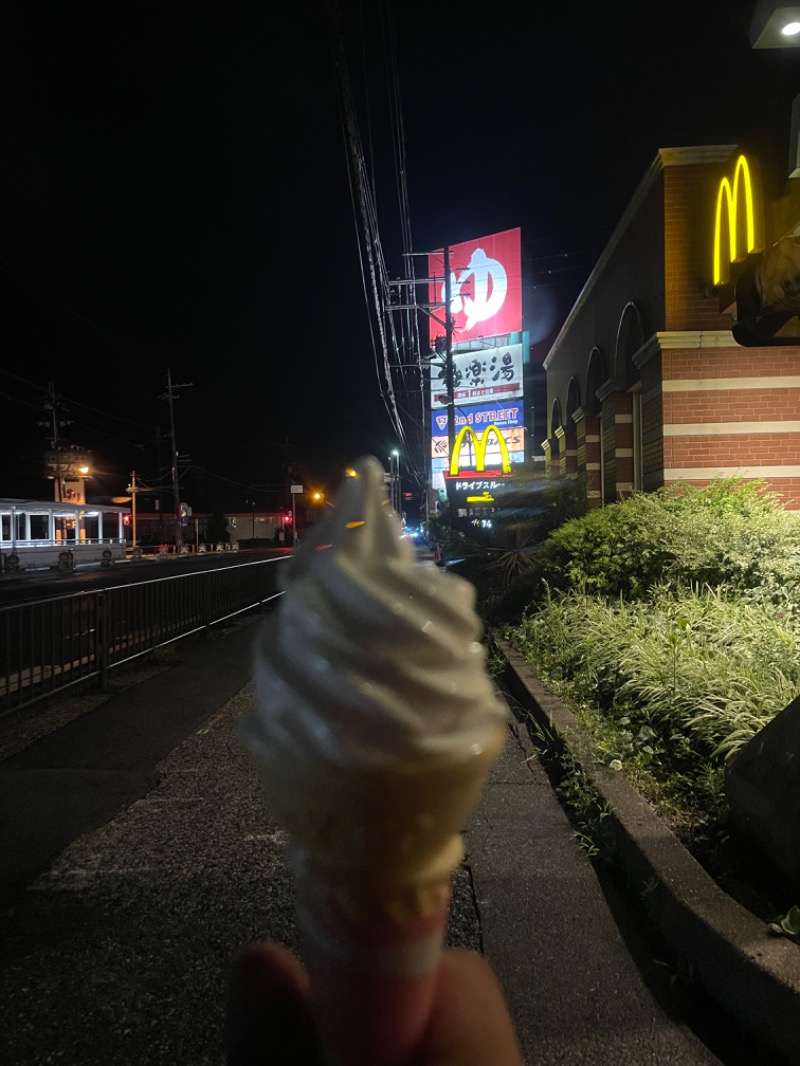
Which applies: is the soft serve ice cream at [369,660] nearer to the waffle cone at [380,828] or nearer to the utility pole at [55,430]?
the waffle cone at [380,828]

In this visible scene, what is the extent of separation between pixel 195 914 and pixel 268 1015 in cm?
250

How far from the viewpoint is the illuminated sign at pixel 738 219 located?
6602mm

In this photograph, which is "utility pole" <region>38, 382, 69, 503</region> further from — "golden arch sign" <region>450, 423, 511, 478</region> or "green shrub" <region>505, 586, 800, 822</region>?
"green shrub" <region>505, 586, 800, 822</region>

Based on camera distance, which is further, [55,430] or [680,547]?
[55,430]

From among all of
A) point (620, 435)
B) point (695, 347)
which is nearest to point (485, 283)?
point (620, 435)

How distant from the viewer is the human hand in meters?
0.87

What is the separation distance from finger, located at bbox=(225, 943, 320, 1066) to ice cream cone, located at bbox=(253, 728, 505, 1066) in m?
0.09

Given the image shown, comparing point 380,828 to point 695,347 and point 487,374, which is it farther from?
point 487,374

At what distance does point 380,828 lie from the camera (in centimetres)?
79

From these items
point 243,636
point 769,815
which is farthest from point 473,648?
point 243,636

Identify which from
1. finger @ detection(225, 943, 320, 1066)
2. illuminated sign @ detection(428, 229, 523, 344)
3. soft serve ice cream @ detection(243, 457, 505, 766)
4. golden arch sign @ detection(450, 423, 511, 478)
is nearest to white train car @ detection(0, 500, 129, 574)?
golden arch sign @ detection(450, 423, 511, 478)

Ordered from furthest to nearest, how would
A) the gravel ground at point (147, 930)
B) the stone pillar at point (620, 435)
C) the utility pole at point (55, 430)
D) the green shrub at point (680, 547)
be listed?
the utility pole at point (55, 430), the stone pillar at point (620, 435), the green shrub at point (680, 547), the gravel ground at point (147, 930)

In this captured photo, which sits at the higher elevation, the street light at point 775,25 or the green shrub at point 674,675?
the street light at point 775,25

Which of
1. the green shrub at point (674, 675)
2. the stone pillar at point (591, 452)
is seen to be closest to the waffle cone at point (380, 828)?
the green shrub at point (674, 675)
